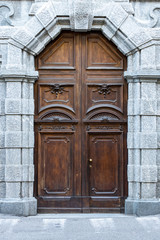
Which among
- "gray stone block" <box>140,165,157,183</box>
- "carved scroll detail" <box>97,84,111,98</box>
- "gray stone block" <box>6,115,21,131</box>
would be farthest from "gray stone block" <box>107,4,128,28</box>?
"gray stone block" <box>140,165,157,183</box>

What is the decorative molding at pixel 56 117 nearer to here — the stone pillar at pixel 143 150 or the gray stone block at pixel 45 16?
the stone pillar at pixel 143 150

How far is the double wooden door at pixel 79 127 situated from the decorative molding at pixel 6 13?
948mm

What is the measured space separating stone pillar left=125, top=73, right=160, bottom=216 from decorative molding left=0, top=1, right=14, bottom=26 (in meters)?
2.66

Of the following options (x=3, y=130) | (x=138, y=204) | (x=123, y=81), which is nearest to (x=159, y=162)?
(x=138, y=204)

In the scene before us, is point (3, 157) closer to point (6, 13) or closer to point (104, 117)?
point (104, 117)

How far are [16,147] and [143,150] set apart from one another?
2.47 metres

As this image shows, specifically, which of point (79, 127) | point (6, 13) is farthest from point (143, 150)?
point (6, 13)

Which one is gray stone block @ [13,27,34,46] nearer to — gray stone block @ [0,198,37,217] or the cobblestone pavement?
gray stone block @ [0,198,37,217]

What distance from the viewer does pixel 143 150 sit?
314 inches

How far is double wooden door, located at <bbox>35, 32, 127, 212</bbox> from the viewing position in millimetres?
8211

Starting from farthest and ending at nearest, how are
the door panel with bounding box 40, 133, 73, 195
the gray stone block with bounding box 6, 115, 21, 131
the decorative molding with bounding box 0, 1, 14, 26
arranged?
the door panel with bounding box 40, 133, 73, 195 < the decorative molding with bounding box 0, 1, 14, 26 < the gray stone block with bounding box 6, 115, 21, 131

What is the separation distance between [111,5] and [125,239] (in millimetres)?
4417

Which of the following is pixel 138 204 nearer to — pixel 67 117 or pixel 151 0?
pixel 67 117

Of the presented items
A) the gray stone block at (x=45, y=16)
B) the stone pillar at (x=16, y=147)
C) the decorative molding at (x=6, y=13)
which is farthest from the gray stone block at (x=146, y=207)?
the decorative molding at (x=6, y=13)
